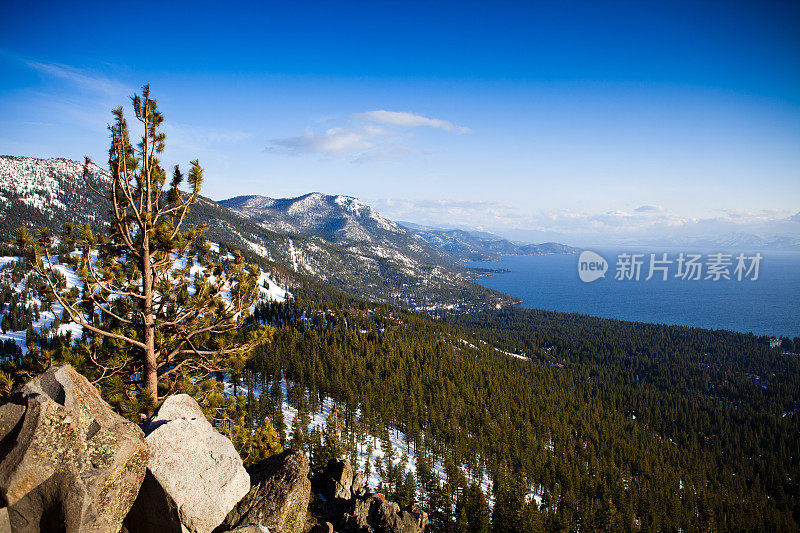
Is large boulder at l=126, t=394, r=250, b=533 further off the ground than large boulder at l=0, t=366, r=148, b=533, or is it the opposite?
large boulder at l=0, t=366, r=148, b=533

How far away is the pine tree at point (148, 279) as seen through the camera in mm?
10508

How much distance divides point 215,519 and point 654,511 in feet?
284

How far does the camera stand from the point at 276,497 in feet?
34.9

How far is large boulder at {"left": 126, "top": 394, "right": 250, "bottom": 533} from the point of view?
320 inches

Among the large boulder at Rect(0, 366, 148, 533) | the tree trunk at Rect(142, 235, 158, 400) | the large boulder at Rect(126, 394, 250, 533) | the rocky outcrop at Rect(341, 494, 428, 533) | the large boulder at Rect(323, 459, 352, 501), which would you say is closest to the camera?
the large boulder at Rect(0, 366, 148, 533)

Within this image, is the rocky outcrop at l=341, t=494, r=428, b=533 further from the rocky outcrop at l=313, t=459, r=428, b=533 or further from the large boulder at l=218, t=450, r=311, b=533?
the large boulder at l=218, t=450, r=311, b=533

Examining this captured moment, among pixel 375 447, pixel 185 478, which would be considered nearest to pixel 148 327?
pixel 185 478

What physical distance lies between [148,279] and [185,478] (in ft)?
21.1

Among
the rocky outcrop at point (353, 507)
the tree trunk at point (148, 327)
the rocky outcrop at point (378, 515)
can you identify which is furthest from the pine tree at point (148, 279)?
the rocky outcrop at point (378, 515)

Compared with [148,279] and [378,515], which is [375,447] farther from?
[148,279]

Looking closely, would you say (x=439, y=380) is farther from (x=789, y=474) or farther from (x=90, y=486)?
(x=789, y=474)

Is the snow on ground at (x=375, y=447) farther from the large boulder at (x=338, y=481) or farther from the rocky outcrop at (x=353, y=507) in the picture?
the rocky outcrop at (x=353, y=507)

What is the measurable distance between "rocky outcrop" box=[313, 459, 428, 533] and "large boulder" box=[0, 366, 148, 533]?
1593cm

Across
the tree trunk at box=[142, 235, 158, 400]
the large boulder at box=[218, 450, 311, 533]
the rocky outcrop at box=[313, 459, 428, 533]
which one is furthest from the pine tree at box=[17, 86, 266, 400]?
the rocky outcrop at box=[313, 459, 428, 533]
